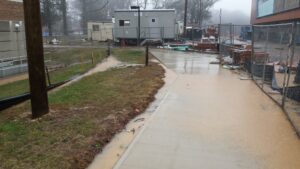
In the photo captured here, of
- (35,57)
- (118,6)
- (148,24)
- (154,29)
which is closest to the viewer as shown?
(35,57)

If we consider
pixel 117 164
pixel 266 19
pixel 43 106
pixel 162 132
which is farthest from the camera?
pixel 266 19

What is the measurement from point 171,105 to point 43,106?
9.66ft

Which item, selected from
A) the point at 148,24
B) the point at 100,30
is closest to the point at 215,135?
the point at 148,24

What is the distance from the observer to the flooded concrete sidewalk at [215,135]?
496cm

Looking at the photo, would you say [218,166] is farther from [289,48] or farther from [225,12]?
[225,12]

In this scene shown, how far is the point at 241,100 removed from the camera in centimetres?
895

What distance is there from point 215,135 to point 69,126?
2.50 m

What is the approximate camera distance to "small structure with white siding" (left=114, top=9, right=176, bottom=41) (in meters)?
34.2

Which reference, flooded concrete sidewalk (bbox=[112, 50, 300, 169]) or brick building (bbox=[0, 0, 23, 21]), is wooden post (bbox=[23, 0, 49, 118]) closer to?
flooded concrete sidewalk (bbox=[112, 50, 300, 169])

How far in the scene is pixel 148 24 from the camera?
3462 centimetres

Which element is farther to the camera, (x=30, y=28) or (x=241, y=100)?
(x=241, y=100)

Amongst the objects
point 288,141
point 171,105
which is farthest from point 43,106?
point 288,141

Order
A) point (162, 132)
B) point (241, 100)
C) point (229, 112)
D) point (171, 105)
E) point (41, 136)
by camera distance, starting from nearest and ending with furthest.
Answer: point (41, 136), point (162, 132), point (229, 112), point (171, 105), point (241, 100)

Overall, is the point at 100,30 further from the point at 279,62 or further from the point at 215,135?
the point at 215,135
